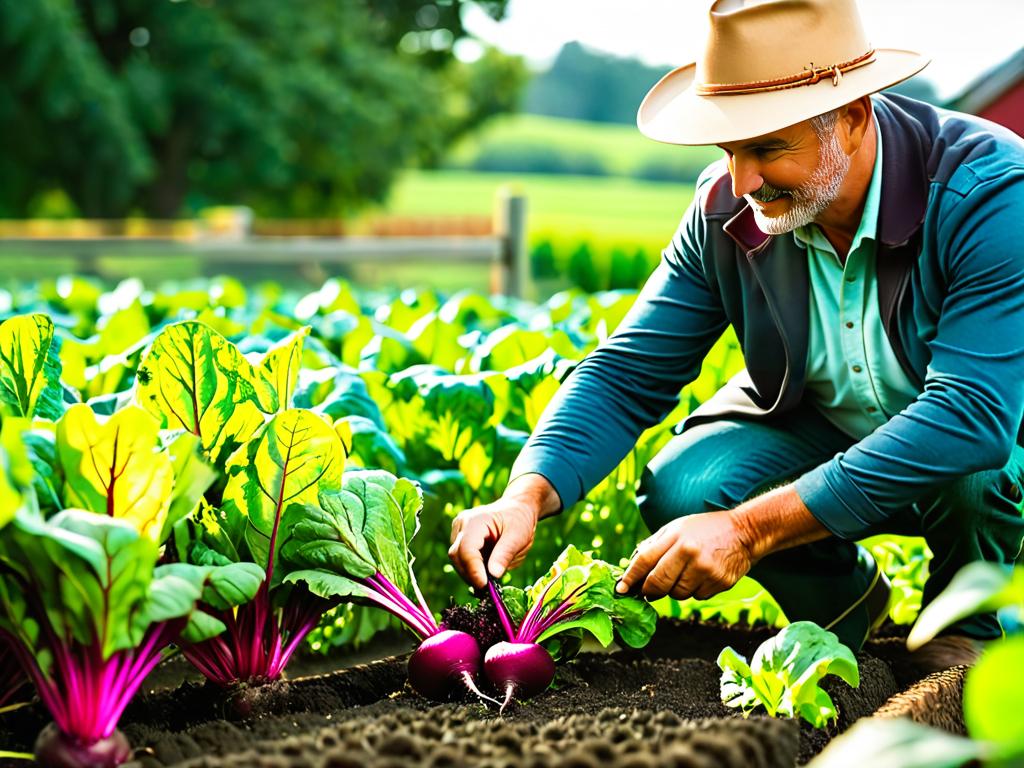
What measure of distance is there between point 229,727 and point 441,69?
118ft

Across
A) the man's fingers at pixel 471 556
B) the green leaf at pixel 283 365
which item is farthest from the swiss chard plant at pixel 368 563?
the green leaf at pixel 283 365

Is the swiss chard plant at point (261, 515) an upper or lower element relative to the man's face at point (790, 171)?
lower

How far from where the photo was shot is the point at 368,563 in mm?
2180

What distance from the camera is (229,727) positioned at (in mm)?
1854

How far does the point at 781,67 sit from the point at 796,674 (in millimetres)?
1105

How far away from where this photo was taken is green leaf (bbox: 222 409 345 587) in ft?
6.77

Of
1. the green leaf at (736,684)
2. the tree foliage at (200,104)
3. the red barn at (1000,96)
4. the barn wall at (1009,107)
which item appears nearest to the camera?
the green leaf at (736,684)

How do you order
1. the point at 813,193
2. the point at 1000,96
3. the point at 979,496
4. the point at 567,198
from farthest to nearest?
the point at 567,198
the point at 1000,96
the point at 979,496
the point at 813,193

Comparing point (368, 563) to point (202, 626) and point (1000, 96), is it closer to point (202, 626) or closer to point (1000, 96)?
point (202, 626)

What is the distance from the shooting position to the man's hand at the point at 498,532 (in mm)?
2277

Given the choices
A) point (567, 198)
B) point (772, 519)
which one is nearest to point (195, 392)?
point (772, 519)

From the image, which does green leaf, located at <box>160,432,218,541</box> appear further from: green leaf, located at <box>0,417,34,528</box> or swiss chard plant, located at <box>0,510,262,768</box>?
Answer: green leaf, located at <box>0,417,34,528</box>

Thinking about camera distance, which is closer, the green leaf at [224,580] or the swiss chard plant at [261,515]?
the green leaf at [224,580]

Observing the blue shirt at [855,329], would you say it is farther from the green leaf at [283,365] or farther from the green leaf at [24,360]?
the green leaf at [24,360]
